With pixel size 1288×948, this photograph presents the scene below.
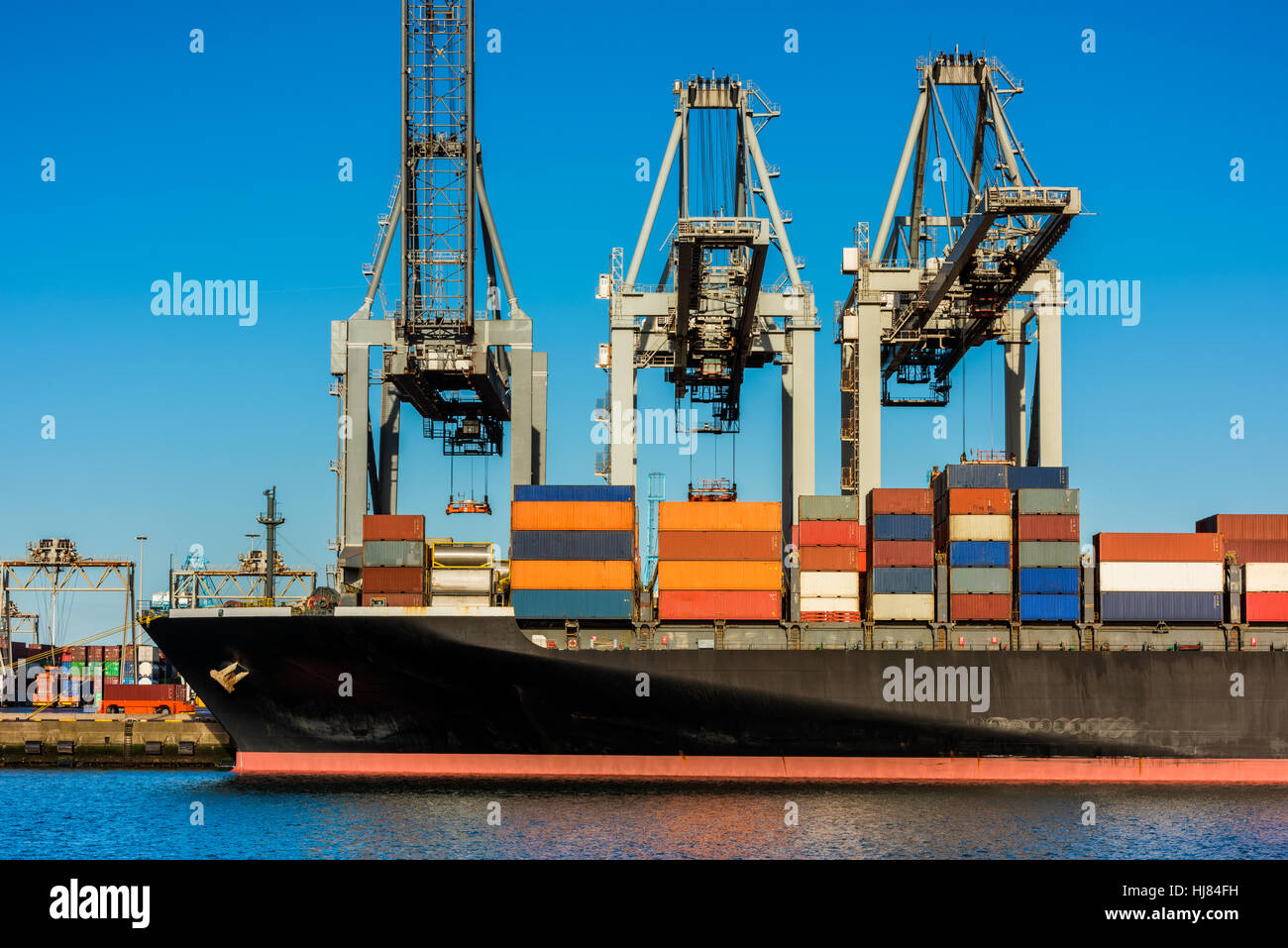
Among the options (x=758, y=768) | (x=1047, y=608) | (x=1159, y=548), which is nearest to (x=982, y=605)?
(x=1047, y=608)

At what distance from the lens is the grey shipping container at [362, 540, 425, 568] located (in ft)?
151

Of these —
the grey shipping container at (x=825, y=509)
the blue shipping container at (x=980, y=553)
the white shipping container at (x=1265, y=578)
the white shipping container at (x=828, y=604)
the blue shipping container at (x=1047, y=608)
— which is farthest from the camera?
the grey shipping container at (x=825, y=509)

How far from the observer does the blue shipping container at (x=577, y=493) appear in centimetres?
4584

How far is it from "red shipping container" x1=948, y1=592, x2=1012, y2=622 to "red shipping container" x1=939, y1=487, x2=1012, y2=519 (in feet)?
10.2

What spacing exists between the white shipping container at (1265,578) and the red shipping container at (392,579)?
3129cm

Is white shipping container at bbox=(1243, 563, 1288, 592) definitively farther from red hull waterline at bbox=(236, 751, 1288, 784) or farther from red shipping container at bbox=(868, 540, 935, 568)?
red shipping container at bbox=(868, 540, 935, 568)

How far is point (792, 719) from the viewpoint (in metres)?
44.3

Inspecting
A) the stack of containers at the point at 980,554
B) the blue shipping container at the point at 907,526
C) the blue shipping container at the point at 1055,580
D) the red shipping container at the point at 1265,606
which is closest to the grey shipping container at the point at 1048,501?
the stack of containers at the point at 980,554

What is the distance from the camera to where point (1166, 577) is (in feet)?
151

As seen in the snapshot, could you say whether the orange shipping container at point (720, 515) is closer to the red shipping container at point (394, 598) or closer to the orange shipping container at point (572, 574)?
the orange shipping container at point (572, 574)

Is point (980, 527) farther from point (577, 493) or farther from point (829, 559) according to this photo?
point (577, 493)
